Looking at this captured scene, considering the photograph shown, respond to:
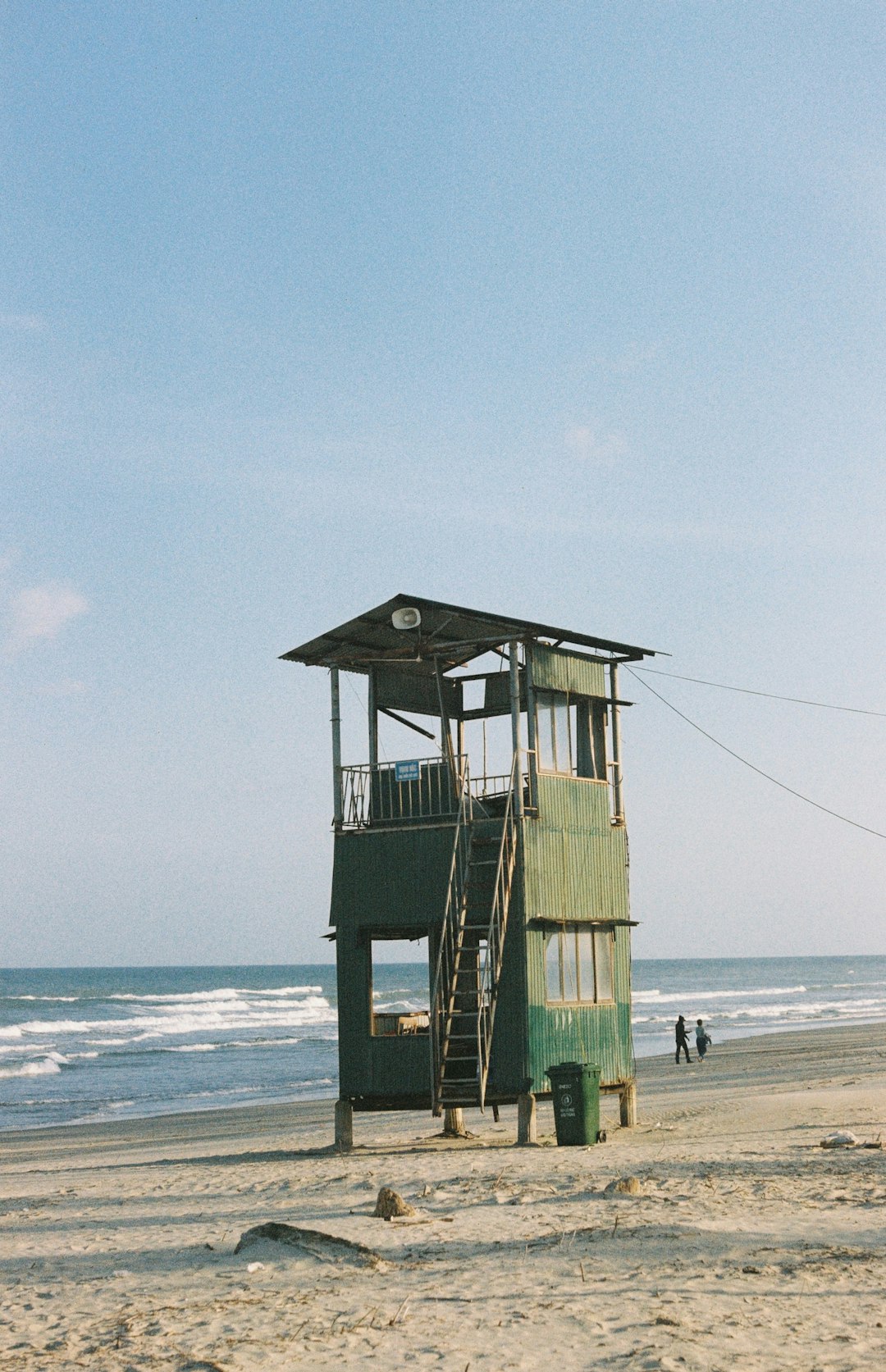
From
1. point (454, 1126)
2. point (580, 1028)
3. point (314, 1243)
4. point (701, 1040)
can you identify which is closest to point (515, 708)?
point (580, 1028)

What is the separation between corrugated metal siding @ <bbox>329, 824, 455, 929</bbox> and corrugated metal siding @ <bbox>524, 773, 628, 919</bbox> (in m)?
1.24

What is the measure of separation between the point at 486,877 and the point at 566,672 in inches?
133

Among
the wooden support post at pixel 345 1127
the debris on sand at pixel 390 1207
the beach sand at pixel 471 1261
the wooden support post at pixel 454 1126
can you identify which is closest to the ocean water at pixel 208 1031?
the wooden support post at pixel 454 1126

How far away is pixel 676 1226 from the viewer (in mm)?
12203

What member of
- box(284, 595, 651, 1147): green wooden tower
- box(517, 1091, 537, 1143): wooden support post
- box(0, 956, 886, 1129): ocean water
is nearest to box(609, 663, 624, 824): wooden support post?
box(284, 595, 651, 1147): green wooden tower

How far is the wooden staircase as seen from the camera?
755 inches

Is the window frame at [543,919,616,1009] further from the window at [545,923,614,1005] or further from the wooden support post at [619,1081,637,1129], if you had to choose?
the wooden support post at [619,1081,637,1129]

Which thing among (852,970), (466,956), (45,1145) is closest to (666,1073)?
(45,1145)

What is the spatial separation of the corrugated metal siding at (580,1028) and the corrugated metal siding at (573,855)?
0.55 meters

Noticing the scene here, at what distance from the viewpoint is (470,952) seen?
20281 millimetres

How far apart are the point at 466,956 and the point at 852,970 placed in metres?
189

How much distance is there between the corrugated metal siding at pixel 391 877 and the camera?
2012 cm

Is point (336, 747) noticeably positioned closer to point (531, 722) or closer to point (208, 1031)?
point (531, 722)

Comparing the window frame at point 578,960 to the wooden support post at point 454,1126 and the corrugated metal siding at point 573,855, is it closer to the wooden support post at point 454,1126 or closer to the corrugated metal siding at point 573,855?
the corrugated metal siding at point 573,855
